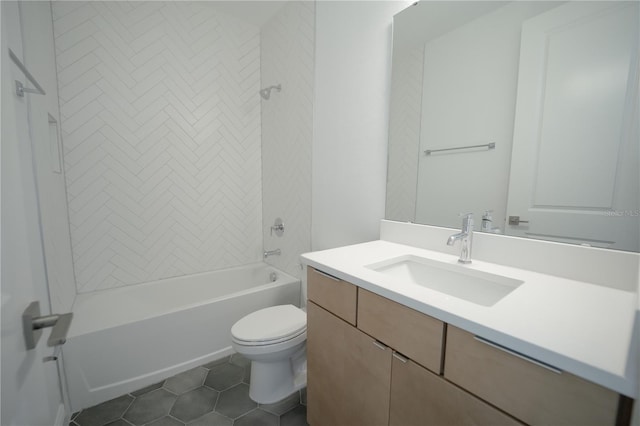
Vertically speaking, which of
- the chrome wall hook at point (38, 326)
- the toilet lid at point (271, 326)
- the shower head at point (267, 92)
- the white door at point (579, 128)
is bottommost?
the toilet lid at point (271, 326)

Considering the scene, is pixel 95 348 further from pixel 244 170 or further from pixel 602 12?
pixel 602 12

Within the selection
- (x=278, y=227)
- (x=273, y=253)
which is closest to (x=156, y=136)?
(x=278, y=227)

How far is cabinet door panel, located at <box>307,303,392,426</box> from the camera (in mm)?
921

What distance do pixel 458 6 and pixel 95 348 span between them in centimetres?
260

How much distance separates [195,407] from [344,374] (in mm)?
997

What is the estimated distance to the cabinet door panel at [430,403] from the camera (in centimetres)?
66

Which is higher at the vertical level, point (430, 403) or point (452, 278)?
point (452, 278)

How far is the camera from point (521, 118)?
104cm

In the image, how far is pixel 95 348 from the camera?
148 centimetres


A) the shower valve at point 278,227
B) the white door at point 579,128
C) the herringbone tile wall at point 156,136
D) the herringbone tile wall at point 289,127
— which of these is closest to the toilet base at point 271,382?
the herringbone tile wall at point 289,127

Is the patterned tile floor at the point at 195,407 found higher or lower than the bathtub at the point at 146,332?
lower

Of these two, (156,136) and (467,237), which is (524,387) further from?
(156,136)

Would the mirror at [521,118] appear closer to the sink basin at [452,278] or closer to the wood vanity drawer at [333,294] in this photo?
the sink basin at [452,278]

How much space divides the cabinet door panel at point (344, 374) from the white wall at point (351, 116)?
0.71m
